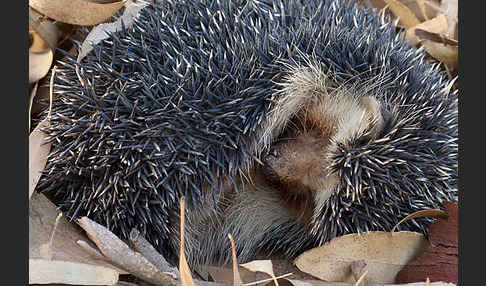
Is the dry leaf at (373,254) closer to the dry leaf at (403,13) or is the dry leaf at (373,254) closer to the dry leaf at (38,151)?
the dry leaf at (38,151)

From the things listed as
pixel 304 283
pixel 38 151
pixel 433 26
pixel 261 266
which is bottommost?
pixel 304 283

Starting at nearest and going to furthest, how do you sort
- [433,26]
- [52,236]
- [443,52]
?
[52,236]
[443,52]
[433,26]

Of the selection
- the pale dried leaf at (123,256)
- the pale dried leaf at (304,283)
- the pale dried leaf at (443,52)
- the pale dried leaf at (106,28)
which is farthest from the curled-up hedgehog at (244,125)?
the pale dried leaf at (443,52)

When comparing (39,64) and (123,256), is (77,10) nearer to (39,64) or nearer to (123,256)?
(39,64)

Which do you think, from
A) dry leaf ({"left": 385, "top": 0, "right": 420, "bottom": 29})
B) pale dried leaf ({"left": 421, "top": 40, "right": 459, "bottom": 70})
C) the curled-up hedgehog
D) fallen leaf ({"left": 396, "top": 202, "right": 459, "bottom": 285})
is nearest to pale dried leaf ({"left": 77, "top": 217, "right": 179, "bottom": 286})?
the curled-up hedgehog

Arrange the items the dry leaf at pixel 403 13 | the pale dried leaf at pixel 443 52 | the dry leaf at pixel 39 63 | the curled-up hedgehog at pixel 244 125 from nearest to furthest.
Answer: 1. the curled-up hedgehog at pixel 244 125
2. the dry leaf at pixel 39 63
3. the pale dried leaf at pixel 443 52
4. the dry leaf at pixel 403 13

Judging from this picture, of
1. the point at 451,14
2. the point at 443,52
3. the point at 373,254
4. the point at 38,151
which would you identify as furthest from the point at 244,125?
the point at 451,14

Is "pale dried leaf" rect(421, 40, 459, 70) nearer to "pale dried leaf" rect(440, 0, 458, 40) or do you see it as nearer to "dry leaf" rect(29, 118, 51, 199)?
"pale dried leaf" rect(440, 0, 458, 40)
